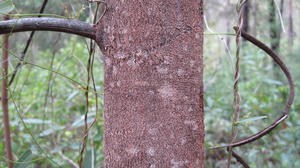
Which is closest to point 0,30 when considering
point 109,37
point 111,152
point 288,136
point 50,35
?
point 109,37

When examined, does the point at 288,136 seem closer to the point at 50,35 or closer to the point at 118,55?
the point at 50,35

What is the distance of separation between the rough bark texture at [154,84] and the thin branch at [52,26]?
56 millimetres

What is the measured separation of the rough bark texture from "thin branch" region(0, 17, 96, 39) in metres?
0.06

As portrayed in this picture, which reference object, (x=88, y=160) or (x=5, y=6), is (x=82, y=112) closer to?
(x=88, y=160)

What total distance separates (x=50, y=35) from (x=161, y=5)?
148 cm

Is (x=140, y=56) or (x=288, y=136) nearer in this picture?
(x=140, y=56)

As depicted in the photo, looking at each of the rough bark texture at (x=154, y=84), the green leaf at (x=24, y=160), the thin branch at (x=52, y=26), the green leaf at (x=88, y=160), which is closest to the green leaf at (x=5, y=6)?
the thin branch at (x=52, y=26)

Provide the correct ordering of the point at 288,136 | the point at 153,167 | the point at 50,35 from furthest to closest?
1. the point at 288,136
2. the point at 50,35
3. the point at 153,167

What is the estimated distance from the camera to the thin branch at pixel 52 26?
75 centimetres

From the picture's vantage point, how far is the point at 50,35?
2057 millimetres

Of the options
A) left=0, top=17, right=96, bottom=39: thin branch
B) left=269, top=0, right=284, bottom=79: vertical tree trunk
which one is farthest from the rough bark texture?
left=269, top=0, right=284, bottom=79: vertical tree trunk

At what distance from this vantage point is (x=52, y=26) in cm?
76

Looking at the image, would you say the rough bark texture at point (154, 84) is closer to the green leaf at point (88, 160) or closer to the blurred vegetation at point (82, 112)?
A: the green leaf at point (88, 160)

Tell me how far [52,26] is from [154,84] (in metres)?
0.25
